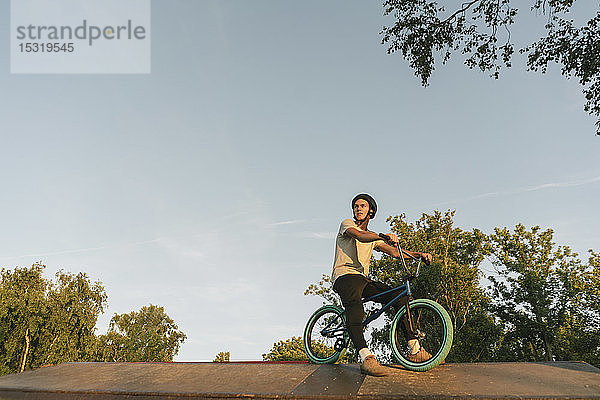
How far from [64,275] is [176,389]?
39.3 metres

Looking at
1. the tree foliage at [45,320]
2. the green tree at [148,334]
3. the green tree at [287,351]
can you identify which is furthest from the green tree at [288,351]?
the green tree at [148,334]

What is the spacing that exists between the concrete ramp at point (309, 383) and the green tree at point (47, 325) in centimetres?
2497

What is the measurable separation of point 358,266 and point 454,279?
27.5 m

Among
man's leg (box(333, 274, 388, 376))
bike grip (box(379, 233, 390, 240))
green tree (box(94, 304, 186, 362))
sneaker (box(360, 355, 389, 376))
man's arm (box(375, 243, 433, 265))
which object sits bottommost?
green tree (box(94, 304, 186, 362))

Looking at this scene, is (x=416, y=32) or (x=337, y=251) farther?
(x=416, y=32)

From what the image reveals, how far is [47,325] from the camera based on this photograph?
2873cm

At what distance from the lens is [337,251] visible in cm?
570

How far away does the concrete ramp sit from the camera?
390cm

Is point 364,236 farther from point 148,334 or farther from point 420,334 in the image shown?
point 148,334

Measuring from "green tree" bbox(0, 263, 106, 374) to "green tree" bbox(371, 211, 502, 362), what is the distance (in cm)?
1998

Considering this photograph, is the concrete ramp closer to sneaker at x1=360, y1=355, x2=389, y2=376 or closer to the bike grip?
sneaker at x1=360, y1=355, x2=389, y2=376

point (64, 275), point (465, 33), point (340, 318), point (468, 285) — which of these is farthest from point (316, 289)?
point (340, 318)

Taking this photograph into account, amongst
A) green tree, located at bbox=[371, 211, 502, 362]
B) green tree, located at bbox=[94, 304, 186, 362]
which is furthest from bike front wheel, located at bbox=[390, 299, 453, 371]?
green tree, located at bbox=[94, 304, 186, 362]

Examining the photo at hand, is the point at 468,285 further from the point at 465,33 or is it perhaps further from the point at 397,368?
the point at 397,368
